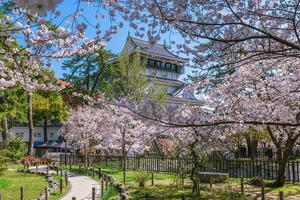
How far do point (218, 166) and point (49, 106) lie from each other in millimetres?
22559

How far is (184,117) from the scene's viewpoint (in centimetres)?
1385

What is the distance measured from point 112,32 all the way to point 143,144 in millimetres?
20372

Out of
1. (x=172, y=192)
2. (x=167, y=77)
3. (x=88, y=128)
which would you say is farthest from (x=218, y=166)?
(x=167, y=77)

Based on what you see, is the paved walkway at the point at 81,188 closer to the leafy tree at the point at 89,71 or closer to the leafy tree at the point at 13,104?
the leafy tree at the point at 13,104

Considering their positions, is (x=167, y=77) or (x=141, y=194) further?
(x=167, y=77)

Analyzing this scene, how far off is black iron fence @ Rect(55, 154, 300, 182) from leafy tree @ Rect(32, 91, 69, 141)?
38.0 feet

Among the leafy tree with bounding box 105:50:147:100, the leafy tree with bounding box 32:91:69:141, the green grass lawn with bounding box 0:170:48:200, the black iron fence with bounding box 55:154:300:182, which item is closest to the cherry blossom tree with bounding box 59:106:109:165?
the black iron fence with bounding box 55:154:300:182

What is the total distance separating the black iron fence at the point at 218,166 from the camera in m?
16.6

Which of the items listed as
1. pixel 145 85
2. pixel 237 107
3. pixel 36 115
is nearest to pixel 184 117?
pixel 237 107

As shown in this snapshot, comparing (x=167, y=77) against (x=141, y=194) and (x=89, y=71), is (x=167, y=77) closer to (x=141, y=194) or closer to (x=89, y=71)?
(x=89, y=71)

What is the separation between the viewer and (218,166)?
20172 mm

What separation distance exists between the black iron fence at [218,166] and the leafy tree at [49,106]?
11.6 metres

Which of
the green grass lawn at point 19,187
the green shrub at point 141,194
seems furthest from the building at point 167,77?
the green shrub at point 141,194

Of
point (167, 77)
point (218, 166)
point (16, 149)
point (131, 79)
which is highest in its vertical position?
point (167, 77)
